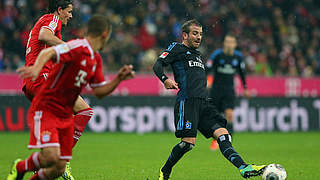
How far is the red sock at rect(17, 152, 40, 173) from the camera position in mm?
5625

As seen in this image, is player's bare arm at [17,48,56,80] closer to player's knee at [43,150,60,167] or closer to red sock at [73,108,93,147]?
player's knee at [43,150,60,167]

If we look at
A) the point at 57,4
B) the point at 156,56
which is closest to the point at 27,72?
the point at 57,4

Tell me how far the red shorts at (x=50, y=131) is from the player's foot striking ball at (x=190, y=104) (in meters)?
1.78

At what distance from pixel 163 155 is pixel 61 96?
19.6 feet

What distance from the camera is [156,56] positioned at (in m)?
20.2

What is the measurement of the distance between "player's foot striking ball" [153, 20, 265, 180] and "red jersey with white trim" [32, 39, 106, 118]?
65.4 inches

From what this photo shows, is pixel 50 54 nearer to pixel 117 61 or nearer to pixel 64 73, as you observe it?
pixel 64 73

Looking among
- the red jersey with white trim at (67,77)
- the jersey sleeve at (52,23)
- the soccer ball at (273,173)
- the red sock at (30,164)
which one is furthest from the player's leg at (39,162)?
the soccer ball at (273,173)

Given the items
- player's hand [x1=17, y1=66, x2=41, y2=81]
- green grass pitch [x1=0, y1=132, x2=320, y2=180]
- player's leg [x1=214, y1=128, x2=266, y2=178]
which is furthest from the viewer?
green grass pitch [x1=0, y1=132, x2=320, y2=180]

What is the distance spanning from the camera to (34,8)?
20031 mm

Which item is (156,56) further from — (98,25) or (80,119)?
(98,25)

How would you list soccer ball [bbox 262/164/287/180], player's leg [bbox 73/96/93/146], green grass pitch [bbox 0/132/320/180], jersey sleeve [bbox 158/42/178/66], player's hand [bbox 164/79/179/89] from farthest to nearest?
green grass pitch [bbox 0/132/320/180]
jersey sleeve [bbox 158/42/178/66]
player's leg [bbox 73/96/93/146]
player's hand [bbox 164/79/179/89]
soccer ball [bbox 262/164/287/180]

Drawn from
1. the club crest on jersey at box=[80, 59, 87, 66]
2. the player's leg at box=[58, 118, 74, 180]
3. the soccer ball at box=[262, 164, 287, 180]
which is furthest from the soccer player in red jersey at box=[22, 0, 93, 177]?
the soccer ball at box=[262, 164, 287, 180]

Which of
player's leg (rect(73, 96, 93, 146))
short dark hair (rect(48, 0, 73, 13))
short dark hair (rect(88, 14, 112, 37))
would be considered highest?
short dark hair (rect(48, 0, 73, 13))
